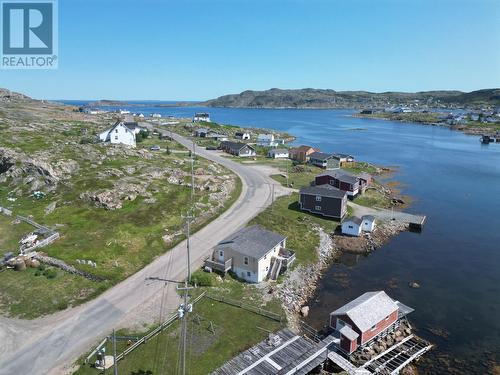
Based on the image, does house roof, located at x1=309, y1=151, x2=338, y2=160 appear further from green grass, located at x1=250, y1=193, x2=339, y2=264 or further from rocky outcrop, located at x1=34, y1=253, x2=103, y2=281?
rocky outcrop, located at x1=34, y1=253, x2=103, y2=281

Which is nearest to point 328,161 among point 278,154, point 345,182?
A: point 278,154

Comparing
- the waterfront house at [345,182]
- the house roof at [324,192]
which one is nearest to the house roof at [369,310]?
the house roof at [324,192]

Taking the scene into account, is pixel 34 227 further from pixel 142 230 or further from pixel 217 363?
pixel 217 363

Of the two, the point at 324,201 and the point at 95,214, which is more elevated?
the point at 324,201

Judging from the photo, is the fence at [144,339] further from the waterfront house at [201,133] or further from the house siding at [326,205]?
the waterfront house at [201,133]

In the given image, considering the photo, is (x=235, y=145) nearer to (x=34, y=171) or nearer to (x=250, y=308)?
(x=34, y=171)

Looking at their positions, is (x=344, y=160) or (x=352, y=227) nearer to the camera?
(x=352, y=227)

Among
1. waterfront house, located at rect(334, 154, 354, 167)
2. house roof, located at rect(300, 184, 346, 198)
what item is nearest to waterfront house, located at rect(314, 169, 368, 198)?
house roof, located at rect(300, 184, 346, 198)
